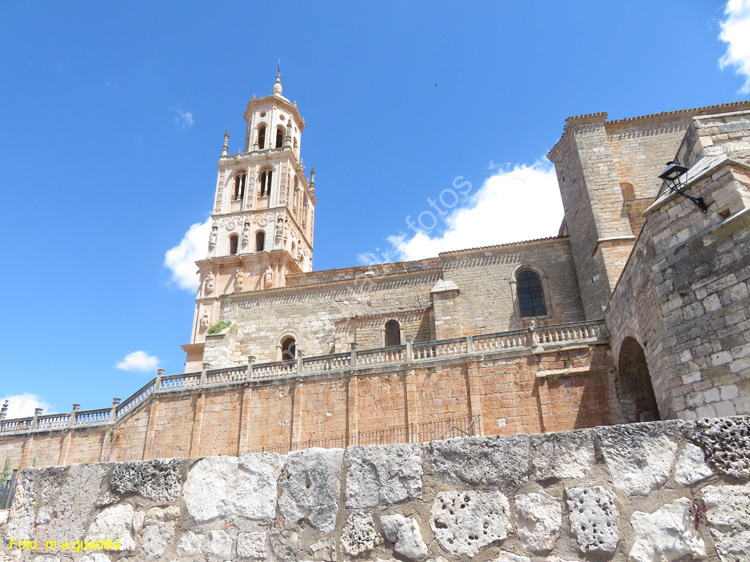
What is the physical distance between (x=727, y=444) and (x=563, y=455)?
2.13 feet

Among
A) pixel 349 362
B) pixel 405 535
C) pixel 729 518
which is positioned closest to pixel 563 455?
pixel 729 518

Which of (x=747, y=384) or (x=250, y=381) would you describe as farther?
(x=250, y=381)

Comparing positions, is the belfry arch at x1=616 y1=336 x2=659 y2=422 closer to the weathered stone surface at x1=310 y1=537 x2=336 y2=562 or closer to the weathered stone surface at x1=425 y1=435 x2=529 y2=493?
the weathered stone surface at x1=425 y1=435 x2=529 y2=493

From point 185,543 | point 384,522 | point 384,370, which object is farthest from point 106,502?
point 384,370

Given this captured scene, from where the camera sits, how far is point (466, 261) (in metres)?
22.5

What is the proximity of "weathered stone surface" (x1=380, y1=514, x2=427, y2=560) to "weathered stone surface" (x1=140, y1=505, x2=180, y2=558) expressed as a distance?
1.11 meters

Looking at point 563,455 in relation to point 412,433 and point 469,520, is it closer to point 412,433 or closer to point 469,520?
point 469,520

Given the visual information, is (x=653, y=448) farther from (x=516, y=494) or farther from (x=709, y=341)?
(x=709, y=341)

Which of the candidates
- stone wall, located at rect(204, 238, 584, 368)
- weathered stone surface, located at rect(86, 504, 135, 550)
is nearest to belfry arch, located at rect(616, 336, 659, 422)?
stone wall, located at rect(204, 238, 584, 368)

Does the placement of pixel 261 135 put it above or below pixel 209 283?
above

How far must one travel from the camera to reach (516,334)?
16391 millimetres

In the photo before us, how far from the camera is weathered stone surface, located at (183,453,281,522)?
8.34ft

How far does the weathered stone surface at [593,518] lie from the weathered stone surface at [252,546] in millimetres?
1440

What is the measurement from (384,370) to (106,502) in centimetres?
1468
